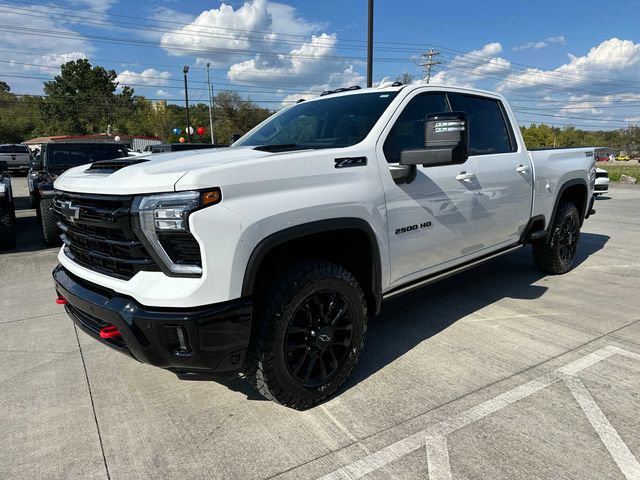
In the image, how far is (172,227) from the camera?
220cm

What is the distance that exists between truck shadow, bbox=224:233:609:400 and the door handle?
127 centimetres

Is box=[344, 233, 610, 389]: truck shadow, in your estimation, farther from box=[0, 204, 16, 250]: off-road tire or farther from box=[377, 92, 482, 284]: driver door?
box=[0, 204, 16, 250]: off-road tire

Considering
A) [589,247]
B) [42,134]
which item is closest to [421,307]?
[589,247]

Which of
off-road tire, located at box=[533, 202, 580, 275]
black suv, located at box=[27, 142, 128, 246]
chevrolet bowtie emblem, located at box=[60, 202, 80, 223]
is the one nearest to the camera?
chevrolet bowtie emblem, located at box=[60, 202, 80, 223]

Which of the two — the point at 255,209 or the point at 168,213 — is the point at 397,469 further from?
the point at 168,213

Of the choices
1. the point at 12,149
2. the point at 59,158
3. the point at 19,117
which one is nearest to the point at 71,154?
the point at 59,158

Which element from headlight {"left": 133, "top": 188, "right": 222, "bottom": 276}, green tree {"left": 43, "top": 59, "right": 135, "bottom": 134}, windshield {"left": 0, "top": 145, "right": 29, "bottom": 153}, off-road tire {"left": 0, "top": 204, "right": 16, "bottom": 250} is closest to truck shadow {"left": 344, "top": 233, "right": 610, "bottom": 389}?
headlight {"left": 133, "top": 188, "right": 222, "bottom": 276}

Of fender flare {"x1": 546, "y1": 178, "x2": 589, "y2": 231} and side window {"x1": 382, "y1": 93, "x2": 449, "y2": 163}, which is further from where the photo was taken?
fender flare {"x1": 546, "y1": 178, "x2": 589, "y2": 231}

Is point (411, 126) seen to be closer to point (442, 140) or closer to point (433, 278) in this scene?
point (442, 140)

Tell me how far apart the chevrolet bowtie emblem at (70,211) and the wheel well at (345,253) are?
1.09m

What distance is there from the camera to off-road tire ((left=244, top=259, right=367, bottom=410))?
2.47m

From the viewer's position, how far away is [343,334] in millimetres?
2893

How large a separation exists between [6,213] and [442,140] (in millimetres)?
6764

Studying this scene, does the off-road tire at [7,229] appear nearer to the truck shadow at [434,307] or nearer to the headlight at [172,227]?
the truck shadow at [434,307]
